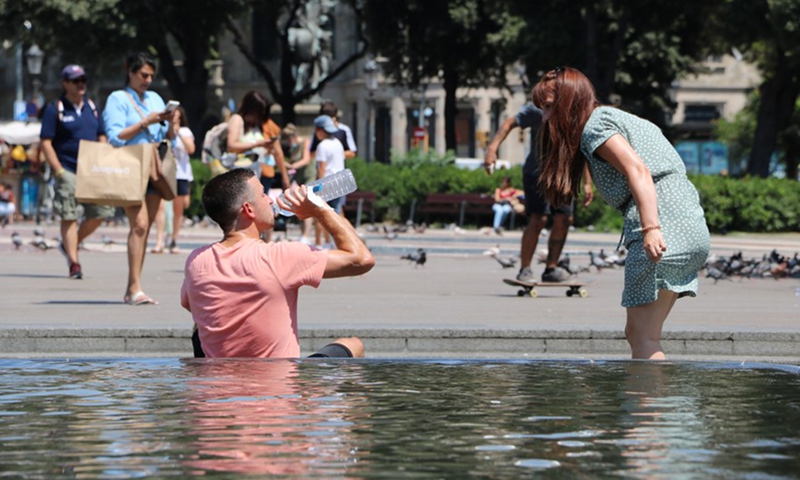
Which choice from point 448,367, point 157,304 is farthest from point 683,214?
point 157,304

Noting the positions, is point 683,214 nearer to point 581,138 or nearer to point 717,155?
point 581,138

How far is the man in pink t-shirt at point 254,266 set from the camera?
7055 mm

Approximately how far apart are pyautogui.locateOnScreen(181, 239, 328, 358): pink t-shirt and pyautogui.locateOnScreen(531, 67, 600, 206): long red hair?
1180 millimetres

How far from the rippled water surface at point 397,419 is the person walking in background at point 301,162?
48.4 ft

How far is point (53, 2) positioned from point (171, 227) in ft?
85.5

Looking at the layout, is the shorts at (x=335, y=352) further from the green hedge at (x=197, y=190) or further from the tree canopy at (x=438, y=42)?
the tree canopy at (x=438, y=42)

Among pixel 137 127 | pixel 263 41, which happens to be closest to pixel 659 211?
pixel 137 127

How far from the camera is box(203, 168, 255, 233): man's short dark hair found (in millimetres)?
7074

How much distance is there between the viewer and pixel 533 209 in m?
15.0

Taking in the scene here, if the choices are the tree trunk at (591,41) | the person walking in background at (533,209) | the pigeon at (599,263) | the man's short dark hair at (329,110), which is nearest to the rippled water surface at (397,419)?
the person walking in background at (533,209)

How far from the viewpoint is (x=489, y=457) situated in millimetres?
5328

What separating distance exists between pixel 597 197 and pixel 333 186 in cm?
2940

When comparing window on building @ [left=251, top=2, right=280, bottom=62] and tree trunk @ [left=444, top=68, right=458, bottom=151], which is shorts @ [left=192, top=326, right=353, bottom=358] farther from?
window on building @ [left=251, top=2, right=280, bottom=62]

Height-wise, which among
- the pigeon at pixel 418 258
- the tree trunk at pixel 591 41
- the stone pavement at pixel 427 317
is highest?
the tree trunk at pixel 591 41
